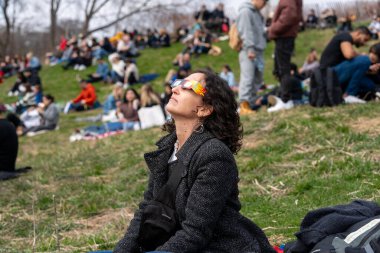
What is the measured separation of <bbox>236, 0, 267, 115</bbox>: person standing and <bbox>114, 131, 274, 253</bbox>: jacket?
691 cm

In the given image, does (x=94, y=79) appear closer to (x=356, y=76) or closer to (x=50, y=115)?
(x=50, y=115)

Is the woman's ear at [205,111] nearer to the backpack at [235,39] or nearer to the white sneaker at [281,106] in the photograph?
the white sneaker at [281,106]

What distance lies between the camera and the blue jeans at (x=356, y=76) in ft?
31.7

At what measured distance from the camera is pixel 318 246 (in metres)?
3.31

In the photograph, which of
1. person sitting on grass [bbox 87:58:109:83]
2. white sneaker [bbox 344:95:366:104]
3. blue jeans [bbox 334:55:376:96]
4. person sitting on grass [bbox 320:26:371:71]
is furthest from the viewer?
person sitting on grass [bbox 87:58:109:83]

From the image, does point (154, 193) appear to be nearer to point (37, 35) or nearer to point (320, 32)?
point (320, 32)

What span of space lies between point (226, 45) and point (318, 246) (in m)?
26.0

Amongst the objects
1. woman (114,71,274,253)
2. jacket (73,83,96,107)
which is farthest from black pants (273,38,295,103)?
jacket (73,83,96,107)

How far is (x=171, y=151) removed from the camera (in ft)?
12.3

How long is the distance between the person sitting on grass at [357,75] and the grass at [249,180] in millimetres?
806

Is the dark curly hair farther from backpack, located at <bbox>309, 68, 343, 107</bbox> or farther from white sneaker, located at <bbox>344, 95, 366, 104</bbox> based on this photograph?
white sneaker, located at <bbox>344, 95, 366, 104</bbox>

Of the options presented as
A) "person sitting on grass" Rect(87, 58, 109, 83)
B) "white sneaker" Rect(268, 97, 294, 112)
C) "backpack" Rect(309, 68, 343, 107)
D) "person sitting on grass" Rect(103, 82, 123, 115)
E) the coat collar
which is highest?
the coat collar

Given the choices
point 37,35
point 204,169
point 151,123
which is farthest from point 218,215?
point 37,35

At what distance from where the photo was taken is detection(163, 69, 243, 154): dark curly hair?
3.67 m
